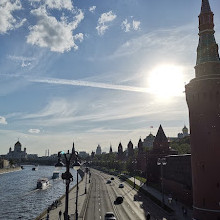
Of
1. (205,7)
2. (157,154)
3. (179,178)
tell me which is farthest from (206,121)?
(157,154)

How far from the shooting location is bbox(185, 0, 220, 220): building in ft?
120

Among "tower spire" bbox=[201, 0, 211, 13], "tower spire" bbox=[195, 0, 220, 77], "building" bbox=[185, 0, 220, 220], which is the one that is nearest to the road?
"building" bbox=[185, 0, 220, 220]

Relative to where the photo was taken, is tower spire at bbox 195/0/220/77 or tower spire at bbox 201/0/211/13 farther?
tower spire at bbox 201/0/211/13

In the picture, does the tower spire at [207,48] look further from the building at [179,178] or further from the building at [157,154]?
the building at [157,154]

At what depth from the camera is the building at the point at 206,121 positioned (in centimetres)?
3644

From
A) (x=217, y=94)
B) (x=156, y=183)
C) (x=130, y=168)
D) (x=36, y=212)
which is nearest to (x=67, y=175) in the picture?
(x=217, y=94)

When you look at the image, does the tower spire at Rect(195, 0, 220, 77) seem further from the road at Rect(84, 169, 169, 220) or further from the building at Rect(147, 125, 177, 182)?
the building at Rect(147, 125, 177, 182)

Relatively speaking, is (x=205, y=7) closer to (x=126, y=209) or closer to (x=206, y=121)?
(x=206, y=121)

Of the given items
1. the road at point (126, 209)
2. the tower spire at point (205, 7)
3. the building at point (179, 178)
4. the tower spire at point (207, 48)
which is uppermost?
the tower spire at point (205, 7)

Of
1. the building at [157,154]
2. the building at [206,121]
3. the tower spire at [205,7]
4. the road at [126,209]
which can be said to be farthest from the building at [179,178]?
the tower spire at [205,7]

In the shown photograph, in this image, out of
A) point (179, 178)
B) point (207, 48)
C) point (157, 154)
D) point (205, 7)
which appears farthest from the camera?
point (157, 154)

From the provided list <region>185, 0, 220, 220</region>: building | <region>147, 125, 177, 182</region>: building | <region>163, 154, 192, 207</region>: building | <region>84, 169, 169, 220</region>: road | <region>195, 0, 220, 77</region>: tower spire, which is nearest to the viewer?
<region>185, 0, 220, 220</region>: building

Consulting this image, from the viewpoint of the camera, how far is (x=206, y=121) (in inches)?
1479

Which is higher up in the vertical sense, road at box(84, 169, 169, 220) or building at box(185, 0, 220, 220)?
building at box(185, 0, 220, 220)
